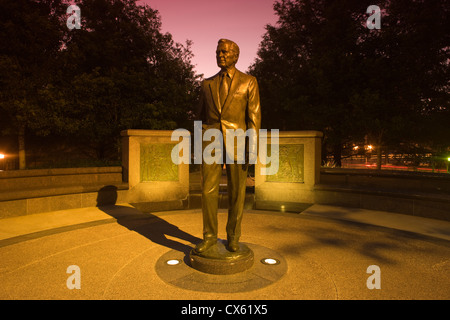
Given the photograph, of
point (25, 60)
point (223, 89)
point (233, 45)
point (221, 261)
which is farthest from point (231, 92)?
point (25, 60)

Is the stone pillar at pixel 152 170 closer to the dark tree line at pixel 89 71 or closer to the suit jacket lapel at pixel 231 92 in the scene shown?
the suit jacket lapel at pixel 231 92

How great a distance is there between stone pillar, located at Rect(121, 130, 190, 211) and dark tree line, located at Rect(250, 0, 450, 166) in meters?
9.64

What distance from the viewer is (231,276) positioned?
3.44 metres

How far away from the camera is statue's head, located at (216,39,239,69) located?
362cm

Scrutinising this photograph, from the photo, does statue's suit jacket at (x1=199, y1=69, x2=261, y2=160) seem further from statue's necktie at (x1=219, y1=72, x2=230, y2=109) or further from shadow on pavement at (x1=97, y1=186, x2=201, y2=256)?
shadow on pavement at (x1=97, y1=186, x2=201, y2=256)

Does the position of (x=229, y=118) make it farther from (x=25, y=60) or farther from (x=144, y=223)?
(x=25, y=60)

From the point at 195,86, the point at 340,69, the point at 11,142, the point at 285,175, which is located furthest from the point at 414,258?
the point at 11,142

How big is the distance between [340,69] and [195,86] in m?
9.55

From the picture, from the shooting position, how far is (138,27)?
58.3ft

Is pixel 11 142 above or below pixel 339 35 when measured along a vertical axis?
below

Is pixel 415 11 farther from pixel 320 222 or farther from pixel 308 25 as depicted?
pixel 320 222

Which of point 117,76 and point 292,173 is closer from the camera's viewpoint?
point 292,173

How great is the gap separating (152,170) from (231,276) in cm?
564

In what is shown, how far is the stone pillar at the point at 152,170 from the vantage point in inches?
326
